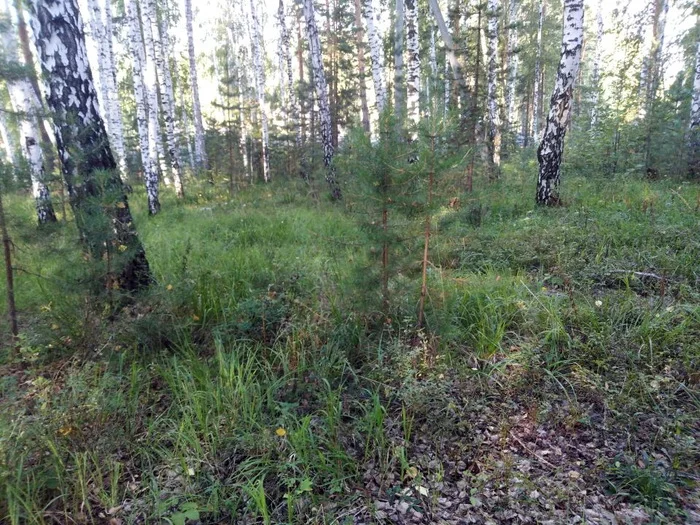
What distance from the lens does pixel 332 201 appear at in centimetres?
1102

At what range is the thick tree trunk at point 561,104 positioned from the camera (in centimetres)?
726

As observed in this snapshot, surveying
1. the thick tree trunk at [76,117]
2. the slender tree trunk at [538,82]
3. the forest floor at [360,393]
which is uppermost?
the slender tree trunk at [538,82]

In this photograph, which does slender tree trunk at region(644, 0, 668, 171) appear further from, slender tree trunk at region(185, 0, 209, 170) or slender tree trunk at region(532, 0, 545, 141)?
slender tree trunk at region(185, 0, 209, 170)

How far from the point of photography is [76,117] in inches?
157

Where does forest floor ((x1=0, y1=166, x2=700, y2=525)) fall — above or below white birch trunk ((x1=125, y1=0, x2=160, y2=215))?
below

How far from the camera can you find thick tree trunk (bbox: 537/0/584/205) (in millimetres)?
7262

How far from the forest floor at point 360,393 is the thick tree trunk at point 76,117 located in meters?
0.37

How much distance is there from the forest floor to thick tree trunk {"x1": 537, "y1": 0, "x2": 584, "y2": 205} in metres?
3.22

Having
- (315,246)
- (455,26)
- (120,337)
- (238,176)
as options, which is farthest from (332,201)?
(455,26)

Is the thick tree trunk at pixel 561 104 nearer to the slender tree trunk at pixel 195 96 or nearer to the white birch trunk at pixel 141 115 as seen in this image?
the white birch trunk at pixel 141 115

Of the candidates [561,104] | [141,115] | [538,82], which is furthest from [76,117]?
[538,82]

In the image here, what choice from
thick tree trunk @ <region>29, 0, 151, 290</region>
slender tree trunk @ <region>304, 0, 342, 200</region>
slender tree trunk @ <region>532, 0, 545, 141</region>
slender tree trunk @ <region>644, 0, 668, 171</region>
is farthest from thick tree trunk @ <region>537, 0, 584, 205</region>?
slender tree trunk @ <region>532, 0, 545, 141</region>

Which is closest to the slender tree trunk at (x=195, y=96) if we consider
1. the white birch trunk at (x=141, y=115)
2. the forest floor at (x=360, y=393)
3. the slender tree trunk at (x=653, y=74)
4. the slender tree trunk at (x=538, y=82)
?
the white birch trunk at (x=141, y=115)

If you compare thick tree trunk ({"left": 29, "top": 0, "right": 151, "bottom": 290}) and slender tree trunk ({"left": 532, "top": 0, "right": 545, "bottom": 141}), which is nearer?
thick tree trunk ({"left": 29, "top": 0, "right": 151, "bottom": 290})
